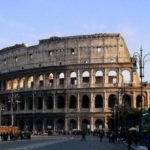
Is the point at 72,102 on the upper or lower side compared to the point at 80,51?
lower

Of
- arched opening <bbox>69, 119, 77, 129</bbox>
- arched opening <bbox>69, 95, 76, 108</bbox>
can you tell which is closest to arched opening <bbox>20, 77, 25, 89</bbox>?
arched opening <bbox>69, 95, 76, 108</bbox>

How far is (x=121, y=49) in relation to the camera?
331 ft

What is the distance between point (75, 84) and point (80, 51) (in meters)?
6.60

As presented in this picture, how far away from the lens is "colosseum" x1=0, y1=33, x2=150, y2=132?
9944cm

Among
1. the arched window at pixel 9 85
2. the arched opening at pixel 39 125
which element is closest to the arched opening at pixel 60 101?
the arched opening at pixel 39 125

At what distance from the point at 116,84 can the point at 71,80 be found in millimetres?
9831

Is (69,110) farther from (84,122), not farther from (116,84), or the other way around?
(116,84)

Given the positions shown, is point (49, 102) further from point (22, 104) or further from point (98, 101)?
point (98, 101)

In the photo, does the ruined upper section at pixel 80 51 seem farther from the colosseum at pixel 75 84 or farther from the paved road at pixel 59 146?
the paved road at pixel 59 146

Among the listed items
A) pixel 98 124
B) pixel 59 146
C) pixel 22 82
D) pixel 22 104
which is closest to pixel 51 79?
pixel 22 82

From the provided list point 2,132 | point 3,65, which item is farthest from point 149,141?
point 3,65

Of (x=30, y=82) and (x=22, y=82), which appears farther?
(x=22, y=82)

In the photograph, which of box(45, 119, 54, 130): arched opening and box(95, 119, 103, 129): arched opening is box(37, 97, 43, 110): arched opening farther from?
box(95, 119, 103, 129): arched opening

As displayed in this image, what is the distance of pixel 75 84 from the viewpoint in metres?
102
